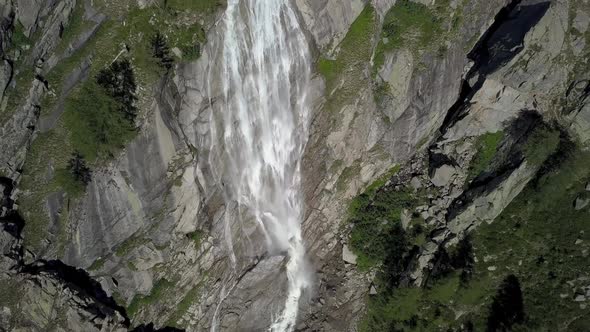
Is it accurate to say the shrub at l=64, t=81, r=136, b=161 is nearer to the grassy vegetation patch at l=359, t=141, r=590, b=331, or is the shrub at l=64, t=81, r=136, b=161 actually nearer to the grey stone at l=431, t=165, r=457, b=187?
the grey stone at l=431, t=165, r=457, b=187

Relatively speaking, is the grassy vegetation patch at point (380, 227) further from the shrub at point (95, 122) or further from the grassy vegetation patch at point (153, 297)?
the shrub at point (95, 122)

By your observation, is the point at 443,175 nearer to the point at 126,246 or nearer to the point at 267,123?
the point at 267,123

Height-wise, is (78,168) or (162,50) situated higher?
(162,50)

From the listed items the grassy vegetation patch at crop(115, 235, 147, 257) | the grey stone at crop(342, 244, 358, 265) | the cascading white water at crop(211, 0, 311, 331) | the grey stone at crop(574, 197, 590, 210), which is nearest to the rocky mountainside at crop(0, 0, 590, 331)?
the grassy vegetation patch at crop(115, 235, 147, 257)

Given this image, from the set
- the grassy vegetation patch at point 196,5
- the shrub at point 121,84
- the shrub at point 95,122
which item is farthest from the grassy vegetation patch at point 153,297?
the grassy vegetation patch at point 196,5

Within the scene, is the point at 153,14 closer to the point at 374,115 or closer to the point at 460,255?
the point at 374,115

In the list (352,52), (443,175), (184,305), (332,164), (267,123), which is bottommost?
(443,175)

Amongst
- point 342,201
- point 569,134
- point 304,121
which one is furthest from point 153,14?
point 569,134

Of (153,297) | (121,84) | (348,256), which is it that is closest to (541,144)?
(348,256)
